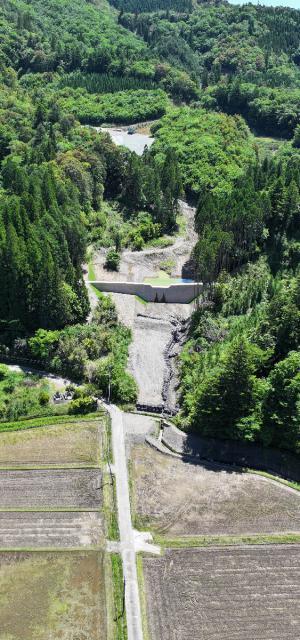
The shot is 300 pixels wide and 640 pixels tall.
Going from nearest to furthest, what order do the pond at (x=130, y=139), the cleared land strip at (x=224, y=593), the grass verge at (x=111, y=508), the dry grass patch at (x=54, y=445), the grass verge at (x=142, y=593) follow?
the grass verge at (x=142, y=593) → the cleared land strip at (x=224, y=593) → the grass verge at (x=111, y=508) → the dry grass patch at (x=54, y=445) → the pond at (x=130, y=139)

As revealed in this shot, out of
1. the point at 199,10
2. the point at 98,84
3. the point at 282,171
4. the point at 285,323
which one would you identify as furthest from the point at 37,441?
the point at 199,10

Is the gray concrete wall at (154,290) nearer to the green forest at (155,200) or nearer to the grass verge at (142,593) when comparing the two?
the green forest at (155,200)

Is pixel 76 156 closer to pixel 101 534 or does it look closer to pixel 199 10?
pixel 101 534

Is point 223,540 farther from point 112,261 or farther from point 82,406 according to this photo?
point 112,261

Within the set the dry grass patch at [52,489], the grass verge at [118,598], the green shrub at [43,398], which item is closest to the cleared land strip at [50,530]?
the dry grass patch at [52,489]

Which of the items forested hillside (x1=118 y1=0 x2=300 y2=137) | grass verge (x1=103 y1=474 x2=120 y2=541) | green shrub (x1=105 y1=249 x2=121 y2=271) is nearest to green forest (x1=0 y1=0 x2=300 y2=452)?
green shrub (x1=105 y1=249 x2=121 y2=271)

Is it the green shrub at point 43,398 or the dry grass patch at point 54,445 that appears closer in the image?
the dry grass patch at point 54,445

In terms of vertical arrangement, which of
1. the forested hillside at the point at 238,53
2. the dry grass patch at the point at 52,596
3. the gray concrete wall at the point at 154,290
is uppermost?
the forested hillside at the point at 238,53

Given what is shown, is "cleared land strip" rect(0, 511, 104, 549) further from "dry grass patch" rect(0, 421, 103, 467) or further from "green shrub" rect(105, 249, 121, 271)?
"green shrub" rect(105, 249, 121, 271)
